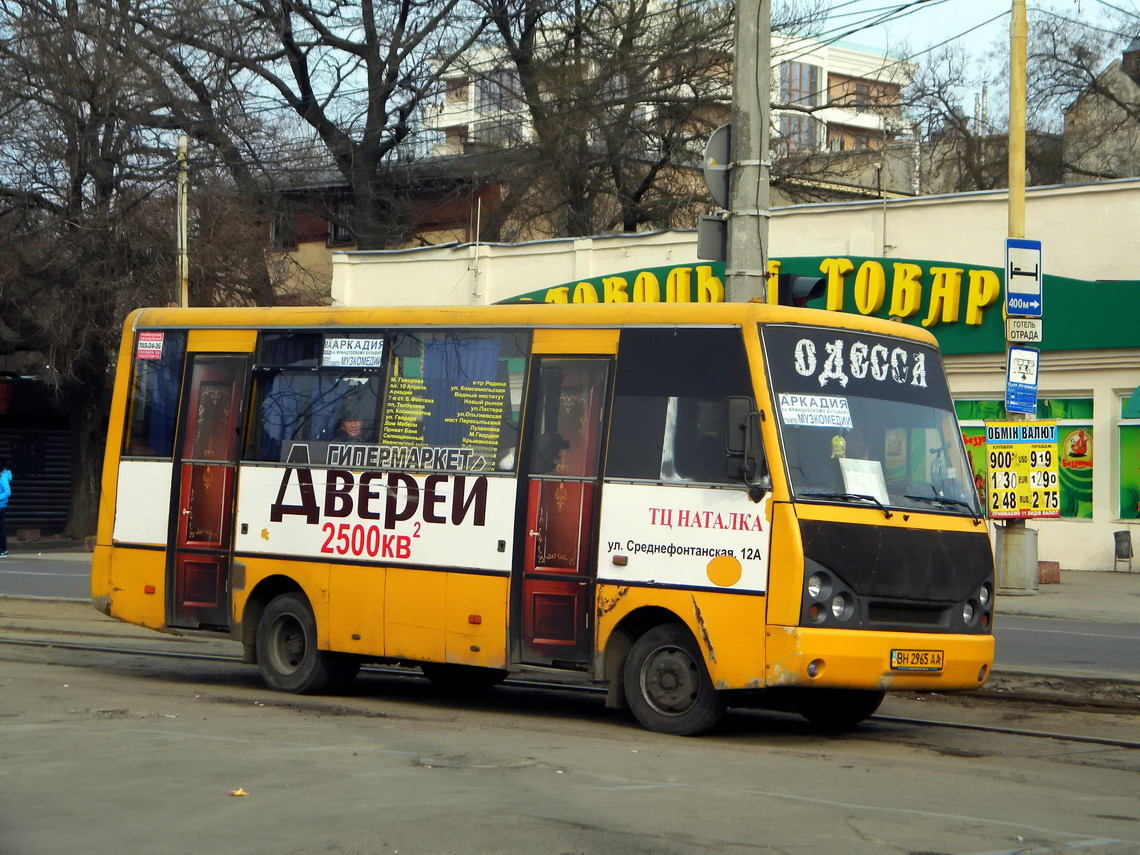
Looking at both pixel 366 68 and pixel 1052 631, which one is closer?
pixel 1052 631

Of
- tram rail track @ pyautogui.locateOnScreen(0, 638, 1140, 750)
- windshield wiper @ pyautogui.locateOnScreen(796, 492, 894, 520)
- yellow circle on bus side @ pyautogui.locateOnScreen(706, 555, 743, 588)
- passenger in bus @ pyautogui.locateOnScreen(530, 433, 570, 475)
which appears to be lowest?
tram rail track @ pyautogui.locateOnScreen(0, 638, 1140, 750)

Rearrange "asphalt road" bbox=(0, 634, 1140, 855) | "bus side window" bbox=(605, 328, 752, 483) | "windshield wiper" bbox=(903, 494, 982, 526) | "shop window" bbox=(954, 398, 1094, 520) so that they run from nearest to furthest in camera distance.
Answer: "asphalt road" bbox=(0, 634, 1140, 855) < "bus side window" bbox=(605, 328, 752, 483) < "windshield wiper" bbox=(903, 494, 982, 526) < "shop window" bbox=(954, 398, 1094, 520)

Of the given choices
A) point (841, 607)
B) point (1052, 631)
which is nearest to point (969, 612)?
point (841, 607)

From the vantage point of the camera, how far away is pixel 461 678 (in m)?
12.8

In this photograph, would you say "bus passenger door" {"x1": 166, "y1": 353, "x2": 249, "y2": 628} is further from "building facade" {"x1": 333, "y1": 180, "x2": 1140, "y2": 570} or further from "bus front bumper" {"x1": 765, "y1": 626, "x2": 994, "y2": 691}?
"building facade" {"x1": 333, "y1": 180, "x2": 1140, "y2": 570}

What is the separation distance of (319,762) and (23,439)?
3445cm

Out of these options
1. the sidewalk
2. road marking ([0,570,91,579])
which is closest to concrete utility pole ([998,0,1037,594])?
the sidewalk

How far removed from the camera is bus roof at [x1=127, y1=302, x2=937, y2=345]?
10109 mm

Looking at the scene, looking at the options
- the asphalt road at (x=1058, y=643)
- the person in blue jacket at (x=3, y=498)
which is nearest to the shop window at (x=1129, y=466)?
the asphalt road at (x=1058, y=643)

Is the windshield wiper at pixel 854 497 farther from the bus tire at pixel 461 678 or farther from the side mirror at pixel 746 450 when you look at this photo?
the bus tire at pixel 461 678

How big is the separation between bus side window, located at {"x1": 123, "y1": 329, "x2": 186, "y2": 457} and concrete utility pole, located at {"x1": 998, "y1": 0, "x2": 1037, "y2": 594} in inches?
445

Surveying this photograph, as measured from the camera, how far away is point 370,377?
463 inches

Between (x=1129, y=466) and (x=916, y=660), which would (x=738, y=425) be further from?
(x=1129, y=466)

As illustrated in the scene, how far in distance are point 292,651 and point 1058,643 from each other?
7820 millimetres
